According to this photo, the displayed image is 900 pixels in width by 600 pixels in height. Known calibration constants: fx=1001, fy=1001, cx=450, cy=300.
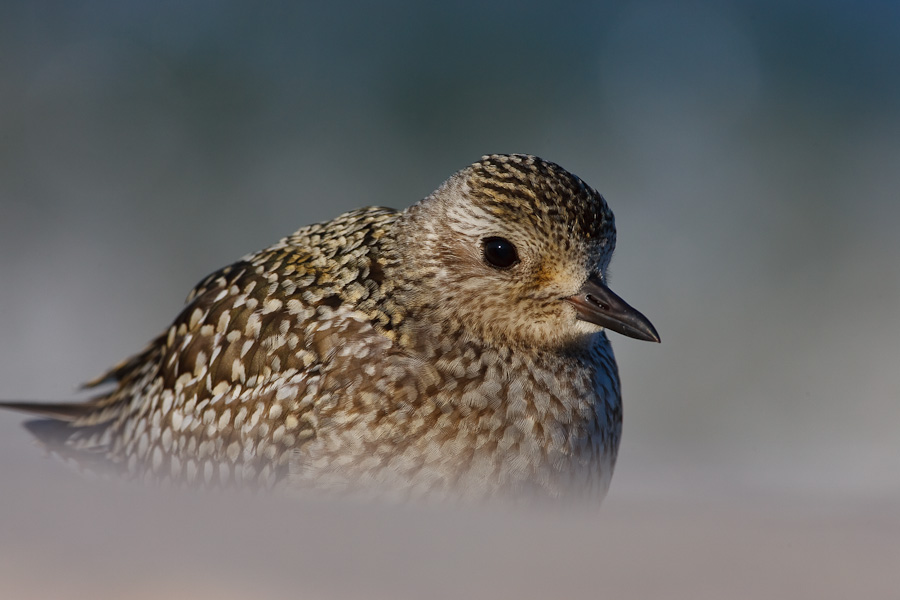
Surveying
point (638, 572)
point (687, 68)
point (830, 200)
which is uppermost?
point (687, 68)

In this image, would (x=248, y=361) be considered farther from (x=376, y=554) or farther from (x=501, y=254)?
(x=376, y=554)

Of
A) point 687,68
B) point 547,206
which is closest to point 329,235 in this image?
point 547,206

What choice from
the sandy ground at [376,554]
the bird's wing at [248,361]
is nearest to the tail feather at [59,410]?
the bird's wing at [248,361]

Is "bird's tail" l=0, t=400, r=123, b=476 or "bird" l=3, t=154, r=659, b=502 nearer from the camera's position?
"bird" l=3, t=154, r=659, b=502

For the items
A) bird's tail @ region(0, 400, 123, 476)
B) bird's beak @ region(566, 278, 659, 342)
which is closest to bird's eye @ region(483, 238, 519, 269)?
bird's beak @ region(566, 278, 659, 342)

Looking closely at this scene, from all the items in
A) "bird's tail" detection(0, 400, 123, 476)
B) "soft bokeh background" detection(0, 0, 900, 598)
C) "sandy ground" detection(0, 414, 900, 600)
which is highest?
"soft bokeh background" detection(0, 0, 900, 598)

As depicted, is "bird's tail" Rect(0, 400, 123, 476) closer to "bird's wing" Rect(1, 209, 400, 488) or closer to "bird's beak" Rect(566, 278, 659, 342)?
"bird's wing" Rect(1, 209, 400, 488)

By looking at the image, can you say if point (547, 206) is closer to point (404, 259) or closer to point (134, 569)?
point (404, 259)
